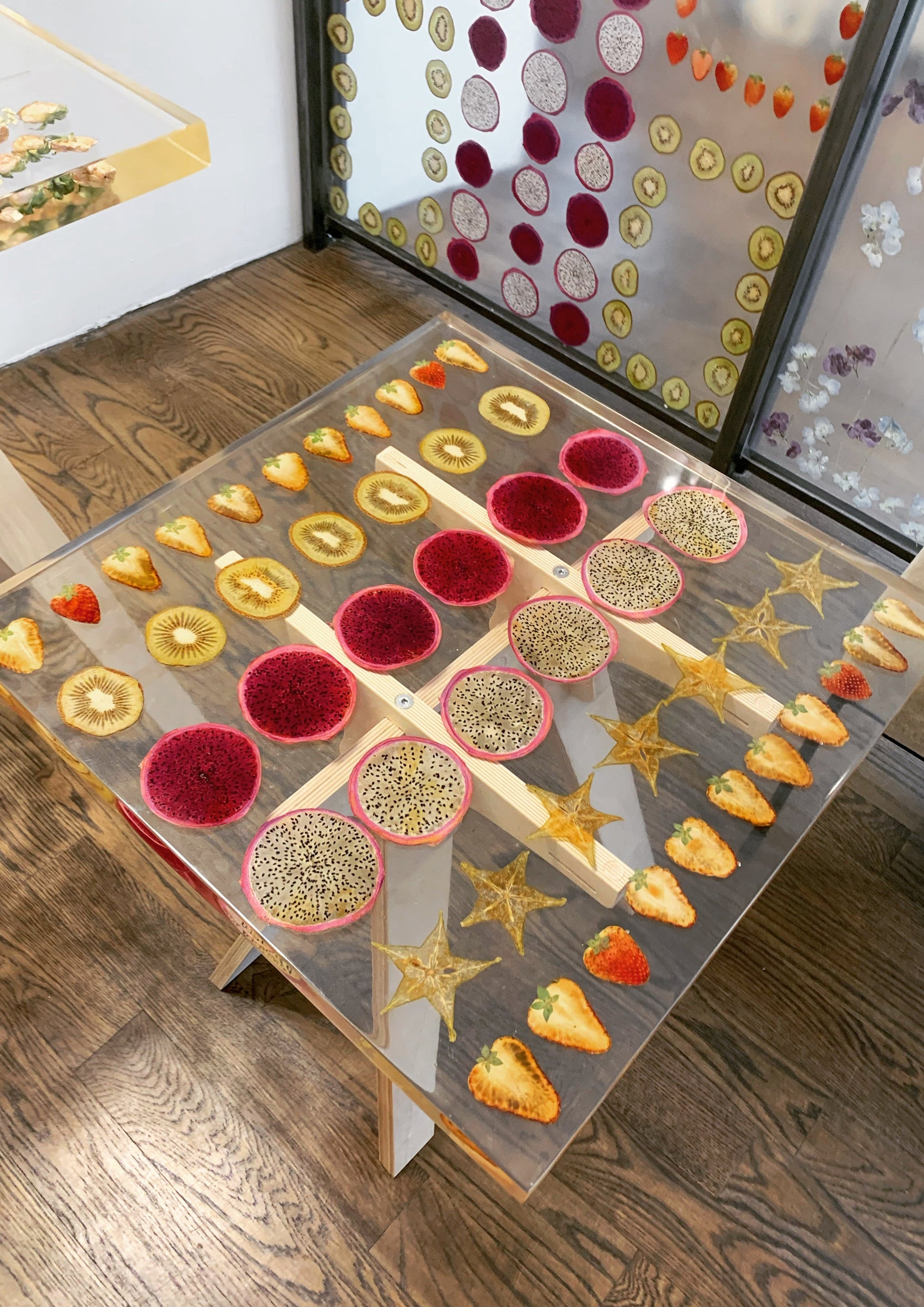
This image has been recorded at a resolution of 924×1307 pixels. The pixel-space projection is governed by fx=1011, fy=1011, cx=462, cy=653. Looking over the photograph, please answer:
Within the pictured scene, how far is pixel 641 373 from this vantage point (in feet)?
7.95

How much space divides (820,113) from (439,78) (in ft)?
3.22

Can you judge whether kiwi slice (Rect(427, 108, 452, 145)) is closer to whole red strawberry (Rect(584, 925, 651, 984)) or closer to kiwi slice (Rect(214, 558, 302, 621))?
kiwi slice (Rect(214, 558, 302, 621))

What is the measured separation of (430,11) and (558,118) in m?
0.41

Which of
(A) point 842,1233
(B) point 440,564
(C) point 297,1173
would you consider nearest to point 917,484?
(B) point 440,564

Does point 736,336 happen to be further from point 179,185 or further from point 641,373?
point 179,185

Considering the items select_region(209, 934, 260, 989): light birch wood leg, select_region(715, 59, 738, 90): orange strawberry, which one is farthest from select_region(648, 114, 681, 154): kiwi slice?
select_region(209, 934, 260, 989): light birch wood leg

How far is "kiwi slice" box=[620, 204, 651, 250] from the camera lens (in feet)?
7.12

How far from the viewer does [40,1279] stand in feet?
4.57

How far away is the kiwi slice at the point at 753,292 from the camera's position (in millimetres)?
2059

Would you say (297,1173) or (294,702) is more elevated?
(294,702)

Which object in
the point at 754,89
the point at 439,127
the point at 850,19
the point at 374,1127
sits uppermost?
the point at 850,19

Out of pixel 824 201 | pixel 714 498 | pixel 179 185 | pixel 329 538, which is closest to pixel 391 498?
pixel 329 538

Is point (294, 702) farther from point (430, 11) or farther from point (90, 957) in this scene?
point (430, 11)

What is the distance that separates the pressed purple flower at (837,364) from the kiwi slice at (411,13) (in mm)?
1212
